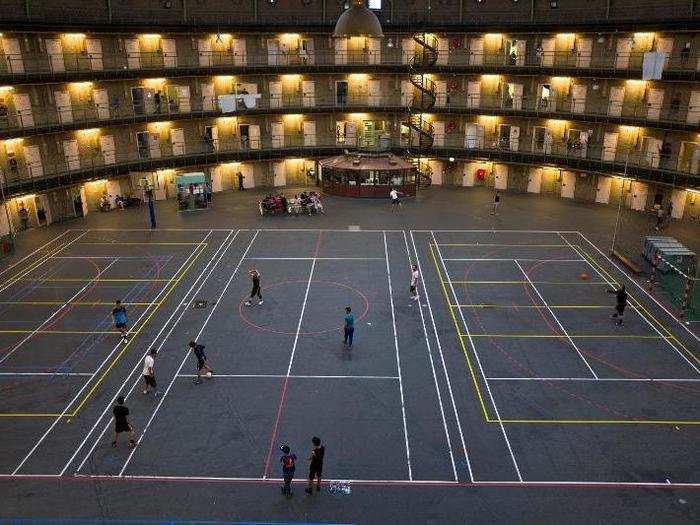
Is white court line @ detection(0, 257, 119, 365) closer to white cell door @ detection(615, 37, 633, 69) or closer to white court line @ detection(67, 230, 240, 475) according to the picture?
white court line @ detection(67, 230, 240, 475)

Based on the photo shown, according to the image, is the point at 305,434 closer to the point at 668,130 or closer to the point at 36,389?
the point at 36,389

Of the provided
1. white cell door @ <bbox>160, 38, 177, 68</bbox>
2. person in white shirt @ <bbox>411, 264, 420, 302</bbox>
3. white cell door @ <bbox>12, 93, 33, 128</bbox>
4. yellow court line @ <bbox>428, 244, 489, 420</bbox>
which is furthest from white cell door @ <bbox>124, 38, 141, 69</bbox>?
person in white shirt @ <bbox>411, 264, 420, 302</bbox>

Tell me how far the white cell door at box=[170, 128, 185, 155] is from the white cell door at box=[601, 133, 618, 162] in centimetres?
3388

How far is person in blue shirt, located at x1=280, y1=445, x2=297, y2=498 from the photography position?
16016 mm

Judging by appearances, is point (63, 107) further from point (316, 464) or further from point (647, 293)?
point (647, 293)

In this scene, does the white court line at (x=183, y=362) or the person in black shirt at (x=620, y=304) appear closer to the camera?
the white court line at (x=183, y=362)

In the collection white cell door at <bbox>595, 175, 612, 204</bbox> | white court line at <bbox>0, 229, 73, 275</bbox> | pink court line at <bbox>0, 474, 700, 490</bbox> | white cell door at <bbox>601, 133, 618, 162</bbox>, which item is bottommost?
pink court line at <bbox>0, 474, 700, 490</bbox>

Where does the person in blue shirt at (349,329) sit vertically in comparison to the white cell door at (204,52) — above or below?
below

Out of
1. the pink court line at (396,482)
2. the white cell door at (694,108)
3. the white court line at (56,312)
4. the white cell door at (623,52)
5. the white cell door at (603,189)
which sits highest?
the white cell door at (623,52)

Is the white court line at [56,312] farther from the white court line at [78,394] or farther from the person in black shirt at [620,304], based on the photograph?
the person in black shirt at [620,304]

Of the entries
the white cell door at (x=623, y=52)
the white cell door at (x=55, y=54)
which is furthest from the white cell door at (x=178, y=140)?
the white cell door at (x=623, y=52)

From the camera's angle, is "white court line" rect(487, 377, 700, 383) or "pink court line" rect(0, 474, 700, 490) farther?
"white court line" rect(487, 377, 700, 383)

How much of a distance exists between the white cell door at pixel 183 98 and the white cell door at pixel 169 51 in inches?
75.7

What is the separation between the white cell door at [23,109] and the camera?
40375mm
